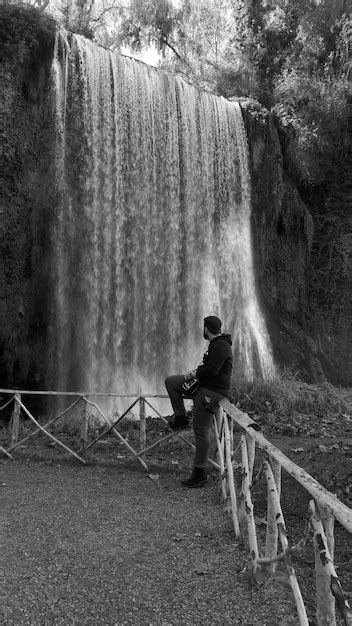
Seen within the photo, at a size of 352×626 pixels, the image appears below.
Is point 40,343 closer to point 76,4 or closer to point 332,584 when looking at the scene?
point 332,584

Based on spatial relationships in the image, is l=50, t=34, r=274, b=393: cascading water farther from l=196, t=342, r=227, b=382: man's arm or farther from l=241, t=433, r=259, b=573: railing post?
l=241, t=433, r=259, b=573: railing post

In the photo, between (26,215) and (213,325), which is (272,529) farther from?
(26,215)

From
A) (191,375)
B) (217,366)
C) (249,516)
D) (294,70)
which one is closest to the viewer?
(249,516)

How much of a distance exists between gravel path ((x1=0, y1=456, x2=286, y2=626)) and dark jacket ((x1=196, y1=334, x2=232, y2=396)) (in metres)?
1.03

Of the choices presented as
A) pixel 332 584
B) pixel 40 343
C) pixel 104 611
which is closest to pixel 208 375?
pixel 104 611

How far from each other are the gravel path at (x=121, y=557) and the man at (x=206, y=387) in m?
0.42

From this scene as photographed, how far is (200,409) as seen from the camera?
5027 millimetres

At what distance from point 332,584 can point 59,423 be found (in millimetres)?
6703

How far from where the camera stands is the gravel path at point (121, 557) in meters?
2.88

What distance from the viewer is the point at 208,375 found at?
486 cm

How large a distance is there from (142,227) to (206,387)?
8.14 meters

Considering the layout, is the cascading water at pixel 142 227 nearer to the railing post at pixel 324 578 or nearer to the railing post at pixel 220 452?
the railing post at pixel 220 452

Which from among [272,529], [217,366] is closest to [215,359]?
[217,366]

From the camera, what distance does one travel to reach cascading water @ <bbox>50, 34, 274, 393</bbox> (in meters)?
11.3
